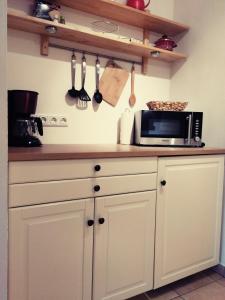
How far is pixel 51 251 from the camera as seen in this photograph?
3.91 feet

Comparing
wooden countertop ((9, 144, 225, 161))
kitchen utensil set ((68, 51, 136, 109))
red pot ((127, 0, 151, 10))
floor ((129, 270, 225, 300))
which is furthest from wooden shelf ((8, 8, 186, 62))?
floor ((129, 270, 225, 300))

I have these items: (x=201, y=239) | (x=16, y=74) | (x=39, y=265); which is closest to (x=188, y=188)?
(x=201, y=239)

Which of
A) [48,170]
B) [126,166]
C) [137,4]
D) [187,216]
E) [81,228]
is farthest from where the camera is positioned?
[137,4]

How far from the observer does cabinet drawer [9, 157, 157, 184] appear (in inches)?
42.7

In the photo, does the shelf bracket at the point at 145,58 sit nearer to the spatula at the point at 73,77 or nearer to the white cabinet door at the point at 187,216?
the spatula at the point at 73,77

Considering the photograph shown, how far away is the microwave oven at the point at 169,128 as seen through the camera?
179cm

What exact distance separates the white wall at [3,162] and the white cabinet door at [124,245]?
1.45 feet

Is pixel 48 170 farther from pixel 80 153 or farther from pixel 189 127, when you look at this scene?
pixel 189 127

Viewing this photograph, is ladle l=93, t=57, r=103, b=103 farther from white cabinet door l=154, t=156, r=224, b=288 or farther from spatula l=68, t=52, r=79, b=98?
white cabinet door l=154, t=156, r=224, b=288

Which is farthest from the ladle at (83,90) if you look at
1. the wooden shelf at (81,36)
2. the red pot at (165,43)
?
the red pot at (165,43)

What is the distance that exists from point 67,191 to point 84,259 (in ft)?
1.21

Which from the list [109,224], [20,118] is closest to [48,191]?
[109,224]

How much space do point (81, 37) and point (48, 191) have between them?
110 centimetres

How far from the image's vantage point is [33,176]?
3.65 ft
